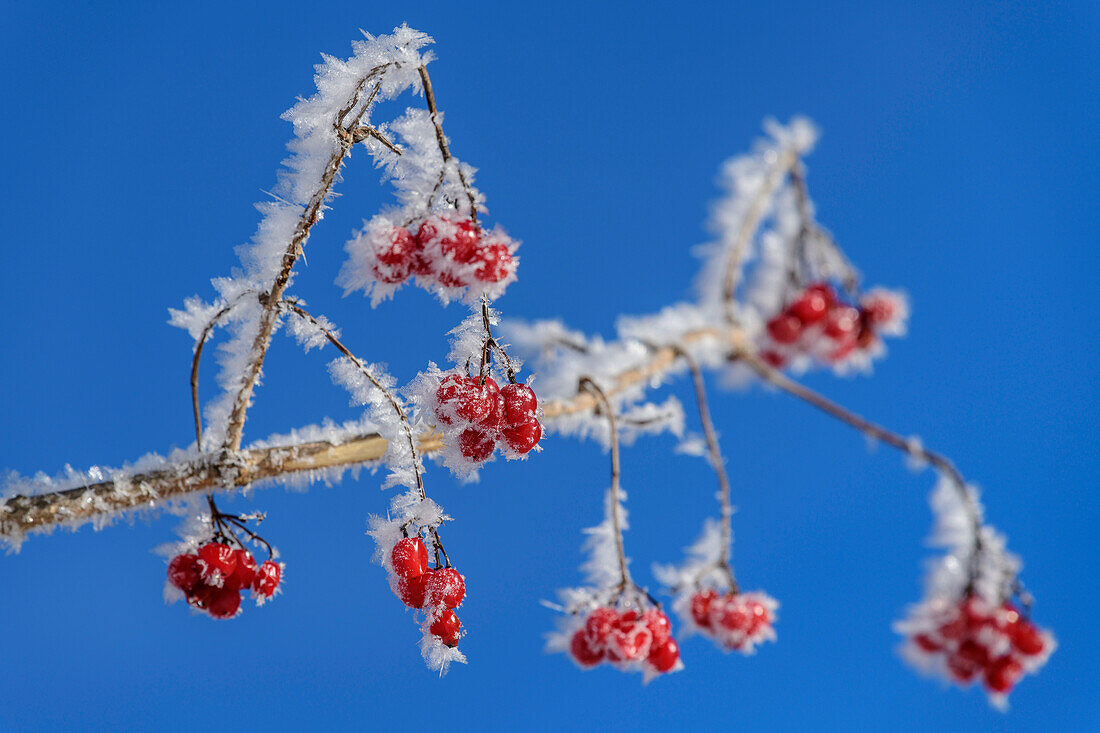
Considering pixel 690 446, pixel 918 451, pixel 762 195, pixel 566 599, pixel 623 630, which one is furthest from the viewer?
pixel 690 446

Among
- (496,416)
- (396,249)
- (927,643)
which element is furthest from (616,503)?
(396,249)

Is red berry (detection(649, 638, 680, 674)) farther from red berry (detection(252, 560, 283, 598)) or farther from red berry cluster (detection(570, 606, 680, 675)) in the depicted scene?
red berry (detection(252, 560, 283, 598))

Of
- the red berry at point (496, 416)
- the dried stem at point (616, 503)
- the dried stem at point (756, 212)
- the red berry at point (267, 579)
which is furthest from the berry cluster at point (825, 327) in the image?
the red berry at point (267, 579)

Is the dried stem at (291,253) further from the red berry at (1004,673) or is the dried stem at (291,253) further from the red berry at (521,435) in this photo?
the red berry at (1004,673)

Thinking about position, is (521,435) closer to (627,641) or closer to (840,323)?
(627,641)

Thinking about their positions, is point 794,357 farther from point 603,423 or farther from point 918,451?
point 603,423

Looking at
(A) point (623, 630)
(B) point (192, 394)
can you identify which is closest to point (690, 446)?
(A) point (623, 630)
